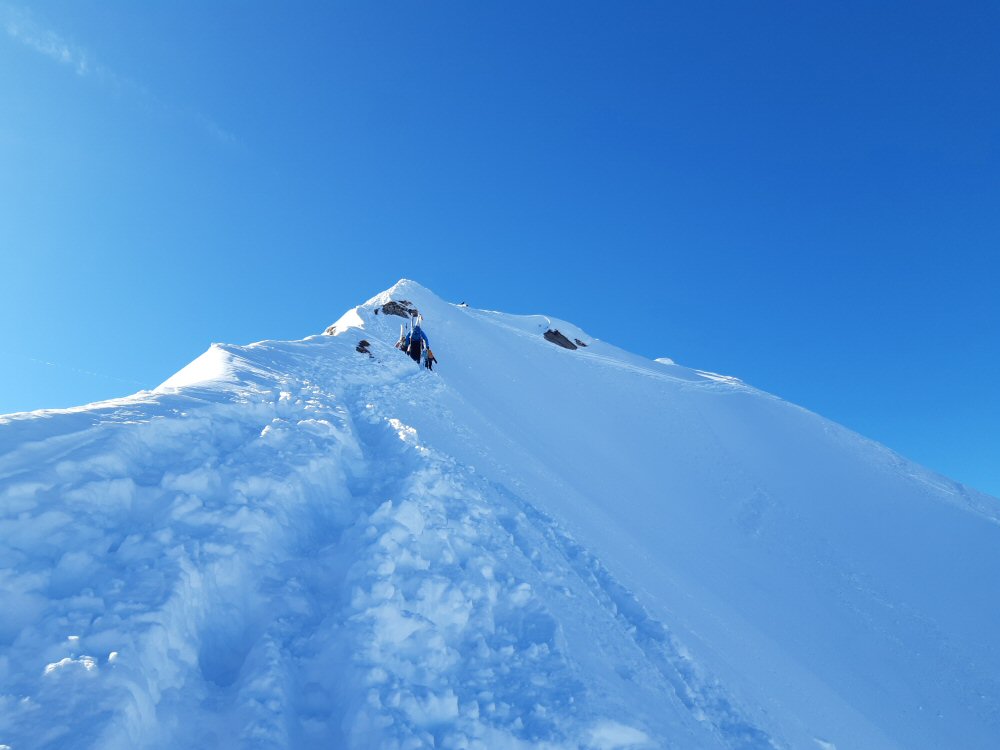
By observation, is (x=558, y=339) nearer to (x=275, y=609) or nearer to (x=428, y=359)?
(x=428, y=359)

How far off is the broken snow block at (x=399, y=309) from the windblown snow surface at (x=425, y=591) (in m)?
12.6

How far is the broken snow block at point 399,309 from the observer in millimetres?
27342

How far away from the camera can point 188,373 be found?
486 inches

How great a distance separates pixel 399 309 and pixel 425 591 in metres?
23.4

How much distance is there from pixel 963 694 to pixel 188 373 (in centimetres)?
1721

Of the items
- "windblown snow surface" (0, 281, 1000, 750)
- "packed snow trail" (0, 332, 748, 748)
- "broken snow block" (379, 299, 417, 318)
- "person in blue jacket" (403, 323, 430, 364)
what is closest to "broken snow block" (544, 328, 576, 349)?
"broken snow block" (379, 299, 417, 318)

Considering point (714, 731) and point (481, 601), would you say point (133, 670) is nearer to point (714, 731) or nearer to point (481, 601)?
point (481, 601)

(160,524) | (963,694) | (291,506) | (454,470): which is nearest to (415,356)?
(454,470)

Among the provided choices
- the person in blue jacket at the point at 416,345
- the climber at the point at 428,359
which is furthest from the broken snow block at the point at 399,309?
the climber at the point at 428,359

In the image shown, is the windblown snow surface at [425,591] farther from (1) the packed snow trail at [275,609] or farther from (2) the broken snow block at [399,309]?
(2) the broken snow block at [399,309]

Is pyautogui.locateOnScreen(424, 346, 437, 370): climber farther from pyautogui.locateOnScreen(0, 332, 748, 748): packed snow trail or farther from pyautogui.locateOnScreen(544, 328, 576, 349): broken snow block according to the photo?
pyautogui.locateOnScreen(544, 328, 576, 349): broken snow block

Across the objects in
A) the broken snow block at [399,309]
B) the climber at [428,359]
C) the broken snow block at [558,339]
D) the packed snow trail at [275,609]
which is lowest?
the packed snow trail at [275,609]

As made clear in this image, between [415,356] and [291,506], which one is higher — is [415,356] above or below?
above

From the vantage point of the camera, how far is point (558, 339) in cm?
3319
